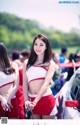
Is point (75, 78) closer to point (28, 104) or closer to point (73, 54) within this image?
point (28, 104)

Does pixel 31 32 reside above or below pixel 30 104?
above

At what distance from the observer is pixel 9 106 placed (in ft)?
14.8

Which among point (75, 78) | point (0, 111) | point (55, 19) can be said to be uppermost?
point (55, 19)

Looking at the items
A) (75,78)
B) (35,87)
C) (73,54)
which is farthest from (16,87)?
(73,54)

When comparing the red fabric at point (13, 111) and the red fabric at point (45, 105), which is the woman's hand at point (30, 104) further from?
the red fabric at point (13, 111)

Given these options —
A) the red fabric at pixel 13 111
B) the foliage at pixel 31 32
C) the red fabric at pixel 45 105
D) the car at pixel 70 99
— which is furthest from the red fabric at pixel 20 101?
the foliage at pixel 31 32

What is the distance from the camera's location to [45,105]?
446 centimetres

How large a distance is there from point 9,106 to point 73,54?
174cm

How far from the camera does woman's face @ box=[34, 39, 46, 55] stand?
14.7 feet

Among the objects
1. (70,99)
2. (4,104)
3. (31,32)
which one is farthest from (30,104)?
(31,32)

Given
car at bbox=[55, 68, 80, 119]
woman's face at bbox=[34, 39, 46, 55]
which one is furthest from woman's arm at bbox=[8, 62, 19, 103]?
car at bbox=[55, 68, 80, 119]

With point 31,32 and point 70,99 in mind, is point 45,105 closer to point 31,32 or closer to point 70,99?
point 70,99

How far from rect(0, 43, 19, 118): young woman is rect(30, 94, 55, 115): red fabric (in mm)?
246

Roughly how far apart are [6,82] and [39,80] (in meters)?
0.36
